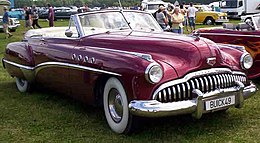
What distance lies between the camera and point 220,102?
445 cm

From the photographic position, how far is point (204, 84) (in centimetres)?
438

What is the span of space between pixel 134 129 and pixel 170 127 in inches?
21.2

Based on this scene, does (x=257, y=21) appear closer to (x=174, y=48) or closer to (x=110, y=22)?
(x=110, y=22)

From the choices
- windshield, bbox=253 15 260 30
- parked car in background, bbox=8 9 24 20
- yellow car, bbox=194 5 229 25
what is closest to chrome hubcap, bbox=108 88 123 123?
windshield, bbox=253 15 260 30

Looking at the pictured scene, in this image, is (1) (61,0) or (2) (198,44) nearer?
(2) (198,44)

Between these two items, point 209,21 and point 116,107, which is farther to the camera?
point 209,21

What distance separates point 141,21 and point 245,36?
2.31 meters

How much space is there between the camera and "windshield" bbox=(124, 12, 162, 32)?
5.89m

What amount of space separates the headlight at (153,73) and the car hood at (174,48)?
0.21m

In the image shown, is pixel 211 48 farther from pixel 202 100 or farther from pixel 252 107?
pixel 252 107

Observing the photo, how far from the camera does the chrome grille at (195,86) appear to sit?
13.8 feet

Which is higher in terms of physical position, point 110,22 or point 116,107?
point 110,22

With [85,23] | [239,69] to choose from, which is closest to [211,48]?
[239,69]

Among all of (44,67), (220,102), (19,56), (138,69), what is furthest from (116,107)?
(19,56)
